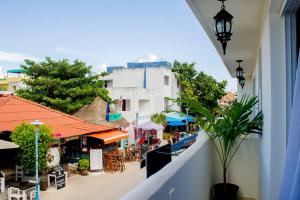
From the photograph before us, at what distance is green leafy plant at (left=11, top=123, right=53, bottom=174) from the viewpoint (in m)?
10.2

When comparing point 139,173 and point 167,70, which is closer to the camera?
point 139,173

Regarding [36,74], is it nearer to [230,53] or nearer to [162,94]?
[162,94]

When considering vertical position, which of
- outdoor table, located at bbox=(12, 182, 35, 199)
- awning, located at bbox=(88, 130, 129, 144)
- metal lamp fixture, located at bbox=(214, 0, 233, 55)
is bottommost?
outdoor table, located at bbox=(12, 182, 35, 199)

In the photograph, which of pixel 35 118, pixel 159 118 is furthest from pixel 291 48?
pixel 159 118

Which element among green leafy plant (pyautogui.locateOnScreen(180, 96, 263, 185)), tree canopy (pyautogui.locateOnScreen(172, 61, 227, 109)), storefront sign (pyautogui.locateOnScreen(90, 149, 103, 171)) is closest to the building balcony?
green leafy plant (pyautogui.locateOnScreen(180, 96, 263, 185))

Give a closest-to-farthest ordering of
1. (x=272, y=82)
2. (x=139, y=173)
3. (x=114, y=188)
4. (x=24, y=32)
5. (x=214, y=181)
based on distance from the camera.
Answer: (x=272, y=82) → (x=214, y=181) → (x=114, y=188) → (x=139, y=173) → (x=24, y=32)

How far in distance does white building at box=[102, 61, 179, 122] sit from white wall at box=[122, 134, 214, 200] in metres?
20.7

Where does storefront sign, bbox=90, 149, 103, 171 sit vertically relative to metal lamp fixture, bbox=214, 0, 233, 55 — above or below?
below

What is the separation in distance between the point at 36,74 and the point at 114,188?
14.7 m

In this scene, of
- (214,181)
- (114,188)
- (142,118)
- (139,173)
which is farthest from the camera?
(142,118)

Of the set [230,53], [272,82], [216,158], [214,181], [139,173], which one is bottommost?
[139,173]

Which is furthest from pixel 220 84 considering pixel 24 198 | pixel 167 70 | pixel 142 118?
pixel 24 198

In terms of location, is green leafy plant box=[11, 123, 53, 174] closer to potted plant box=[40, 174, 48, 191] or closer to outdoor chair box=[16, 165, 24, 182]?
potted plant box=[40, 174, 48, 191]

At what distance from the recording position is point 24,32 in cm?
4325
